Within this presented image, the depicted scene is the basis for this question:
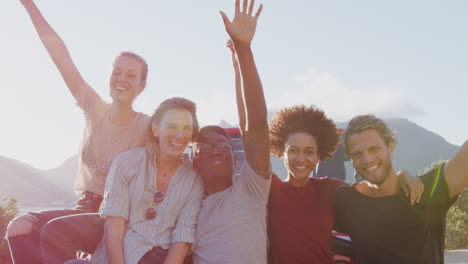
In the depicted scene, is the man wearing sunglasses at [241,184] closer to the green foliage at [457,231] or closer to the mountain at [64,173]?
the green foliage at [457,231]

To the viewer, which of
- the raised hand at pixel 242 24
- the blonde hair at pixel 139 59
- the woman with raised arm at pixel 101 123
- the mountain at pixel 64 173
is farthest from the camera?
the mountain at pixel 64 173

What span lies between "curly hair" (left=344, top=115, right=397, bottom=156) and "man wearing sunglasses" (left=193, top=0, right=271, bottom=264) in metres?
0.80

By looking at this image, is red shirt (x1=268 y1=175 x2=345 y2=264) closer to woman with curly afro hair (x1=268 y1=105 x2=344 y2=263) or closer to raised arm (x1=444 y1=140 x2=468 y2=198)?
woman with curly afro hair (x1=268 y1=105 x2=344 y2=263)

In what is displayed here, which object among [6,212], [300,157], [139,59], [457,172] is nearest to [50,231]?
[139,59]

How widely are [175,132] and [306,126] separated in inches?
45.5

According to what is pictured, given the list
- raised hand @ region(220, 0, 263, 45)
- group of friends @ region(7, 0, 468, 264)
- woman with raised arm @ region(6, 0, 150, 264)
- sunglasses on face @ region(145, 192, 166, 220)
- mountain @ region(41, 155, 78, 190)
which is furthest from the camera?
mountain @ region(41, 155, 78, 190)

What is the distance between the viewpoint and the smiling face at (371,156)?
2.99 m

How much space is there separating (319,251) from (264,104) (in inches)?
42.6

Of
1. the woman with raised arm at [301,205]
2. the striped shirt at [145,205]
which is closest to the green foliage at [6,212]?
the striped shirt at [145,205]

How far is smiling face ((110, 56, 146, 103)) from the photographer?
3.53 meters

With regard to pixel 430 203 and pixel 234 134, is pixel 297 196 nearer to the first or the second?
pixel 430 203

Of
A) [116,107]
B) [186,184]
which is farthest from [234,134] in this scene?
[186,184]

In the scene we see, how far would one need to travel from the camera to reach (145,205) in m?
2.92

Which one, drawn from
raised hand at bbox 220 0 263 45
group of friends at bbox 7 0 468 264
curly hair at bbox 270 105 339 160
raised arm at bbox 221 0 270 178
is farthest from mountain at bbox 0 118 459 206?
raised hand at bbox 220 0 263 45
